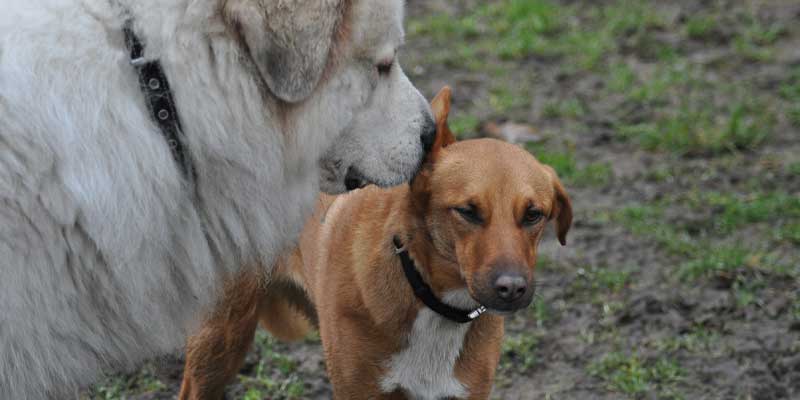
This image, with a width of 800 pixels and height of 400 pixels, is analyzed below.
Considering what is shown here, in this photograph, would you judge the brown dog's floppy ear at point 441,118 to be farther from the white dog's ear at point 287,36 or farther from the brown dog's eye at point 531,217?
the white dog's ear at point 287,36

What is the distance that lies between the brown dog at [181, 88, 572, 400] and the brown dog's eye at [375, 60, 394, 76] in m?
0.70

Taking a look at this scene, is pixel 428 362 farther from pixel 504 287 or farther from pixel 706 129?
pixel 706 129

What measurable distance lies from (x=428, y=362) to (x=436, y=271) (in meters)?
0.31

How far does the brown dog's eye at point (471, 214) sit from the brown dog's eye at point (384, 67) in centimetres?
71

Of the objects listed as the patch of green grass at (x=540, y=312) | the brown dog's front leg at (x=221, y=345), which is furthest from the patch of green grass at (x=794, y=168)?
the brown dog's front leg at (x=221, y=345)

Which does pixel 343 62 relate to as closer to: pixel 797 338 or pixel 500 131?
pixel 797 338

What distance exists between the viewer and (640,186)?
668 centimetres

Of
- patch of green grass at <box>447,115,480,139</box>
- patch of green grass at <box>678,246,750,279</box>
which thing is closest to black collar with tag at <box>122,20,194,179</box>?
patch of green grass at <box>678,246,750,279</box>

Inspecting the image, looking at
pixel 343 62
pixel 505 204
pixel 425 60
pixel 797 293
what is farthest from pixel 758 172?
pixel 343 62

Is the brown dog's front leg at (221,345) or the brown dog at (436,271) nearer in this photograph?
the brown dog at (436,271)

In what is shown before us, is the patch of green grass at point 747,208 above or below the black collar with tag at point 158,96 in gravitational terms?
below

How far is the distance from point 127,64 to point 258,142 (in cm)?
40

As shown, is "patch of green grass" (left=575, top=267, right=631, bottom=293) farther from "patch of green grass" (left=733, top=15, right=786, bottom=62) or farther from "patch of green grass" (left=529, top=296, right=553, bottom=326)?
"patch of green grass" (left=733, top=15, right=786, bottom=62)

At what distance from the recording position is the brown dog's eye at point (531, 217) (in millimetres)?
4016
